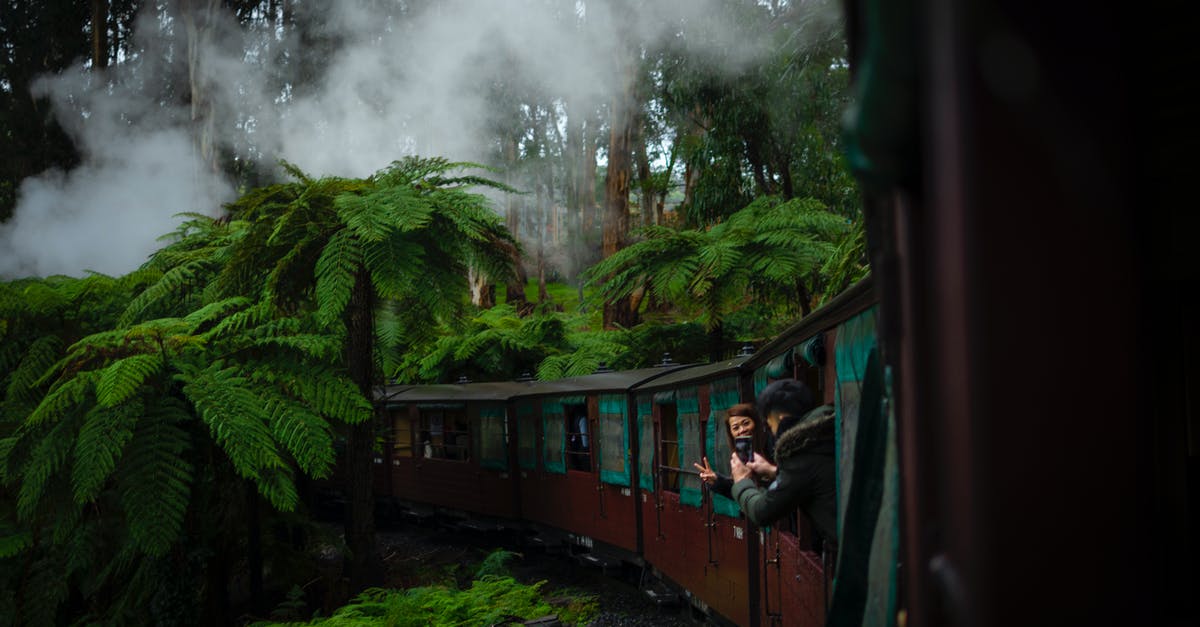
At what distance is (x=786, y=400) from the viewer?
3.31m

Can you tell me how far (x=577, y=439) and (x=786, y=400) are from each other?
8130mm

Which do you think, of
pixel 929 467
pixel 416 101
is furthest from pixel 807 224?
pixel 416 101

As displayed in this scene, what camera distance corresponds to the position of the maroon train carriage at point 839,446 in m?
1.99

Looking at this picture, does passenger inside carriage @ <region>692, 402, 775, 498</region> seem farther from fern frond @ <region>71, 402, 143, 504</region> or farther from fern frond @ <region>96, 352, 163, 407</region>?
fern frond @ <region>71, 402, 143, 504</region>

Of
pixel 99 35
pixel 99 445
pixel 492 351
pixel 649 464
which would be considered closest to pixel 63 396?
pixel 99 445

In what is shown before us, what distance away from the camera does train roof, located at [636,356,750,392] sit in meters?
6.16

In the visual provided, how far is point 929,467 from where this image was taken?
3.54ft

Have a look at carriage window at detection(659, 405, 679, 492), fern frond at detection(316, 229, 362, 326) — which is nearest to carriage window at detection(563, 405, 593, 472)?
carriage window at detection(659, 405, 679, 492)

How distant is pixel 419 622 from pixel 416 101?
59.2ft

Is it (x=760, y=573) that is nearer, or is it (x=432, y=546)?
(x=760, y=573)

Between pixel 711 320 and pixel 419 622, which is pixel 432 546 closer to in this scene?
pixel 711 320

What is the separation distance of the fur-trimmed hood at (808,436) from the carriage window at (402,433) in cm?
1284

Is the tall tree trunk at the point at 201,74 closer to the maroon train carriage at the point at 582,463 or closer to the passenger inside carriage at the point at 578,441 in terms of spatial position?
the maroon train carriage at the point at 582,463

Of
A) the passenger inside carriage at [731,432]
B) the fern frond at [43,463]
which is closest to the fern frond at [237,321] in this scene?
the fern frond at [43,463]
